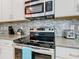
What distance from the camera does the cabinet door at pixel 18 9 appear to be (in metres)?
2.93

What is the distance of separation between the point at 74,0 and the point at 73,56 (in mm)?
843

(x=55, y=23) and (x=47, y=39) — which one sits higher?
(x=55, y=23)

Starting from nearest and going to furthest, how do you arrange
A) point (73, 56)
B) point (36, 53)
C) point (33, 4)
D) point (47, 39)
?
point (73, 56) → point (36, 53) → point (47, 39) → point (33, 4)

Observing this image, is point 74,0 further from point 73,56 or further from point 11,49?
point 11,49

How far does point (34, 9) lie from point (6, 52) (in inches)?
37.8

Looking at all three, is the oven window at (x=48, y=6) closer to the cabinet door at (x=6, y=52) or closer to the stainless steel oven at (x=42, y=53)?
the stainless steel oven at (x=42, y=53)

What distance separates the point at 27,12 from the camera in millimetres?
2814

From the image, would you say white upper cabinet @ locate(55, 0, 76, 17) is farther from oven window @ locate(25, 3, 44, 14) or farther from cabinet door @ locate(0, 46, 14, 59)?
cabinet door @ locate(0, 46, 14, 59)

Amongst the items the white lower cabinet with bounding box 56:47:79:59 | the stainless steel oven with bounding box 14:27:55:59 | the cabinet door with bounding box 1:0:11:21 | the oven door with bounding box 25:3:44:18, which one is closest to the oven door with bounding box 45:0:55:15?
the oven door with bounding box 25:3:44:18

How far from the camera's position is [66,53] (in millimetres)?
1809

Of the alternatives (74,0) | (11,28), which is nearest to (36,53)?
(74,0)

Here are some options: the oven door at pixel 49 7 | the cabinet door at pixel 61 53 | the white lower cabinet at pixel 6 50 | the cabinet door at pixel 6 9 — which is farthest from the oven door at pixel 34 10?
the cabinet door at pixel 61 53

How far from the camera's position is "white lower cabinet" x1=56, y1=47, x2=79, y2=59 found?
1.71 m

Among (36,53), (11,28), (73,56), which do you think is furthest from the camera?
(11,28)
